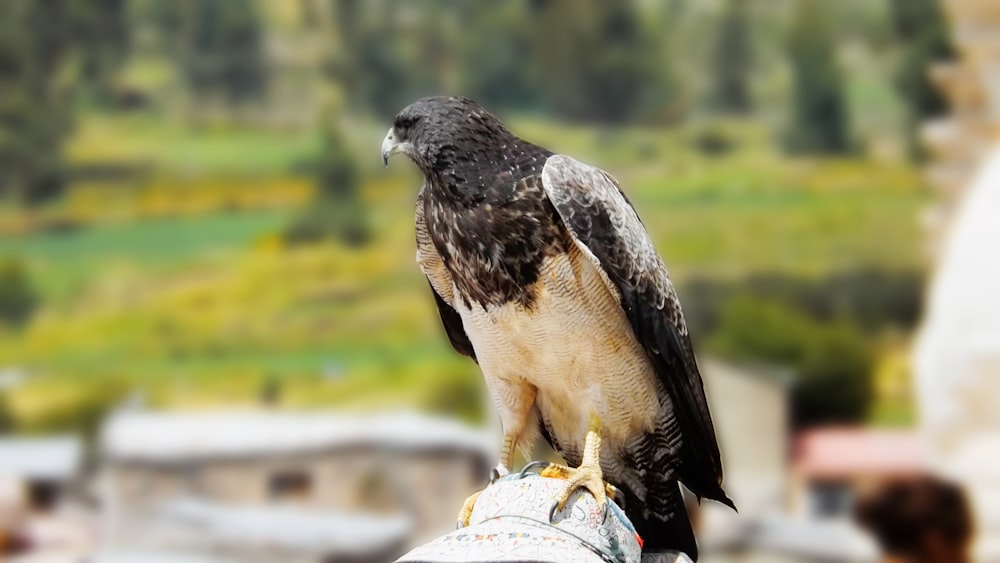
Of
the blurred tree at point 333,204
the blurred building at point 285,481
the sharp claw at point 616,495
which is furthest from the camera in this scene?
the blurred tree at point 333,204

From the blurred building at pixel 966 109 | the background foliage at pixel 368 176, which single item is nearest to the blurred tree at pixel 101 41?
the background foliage at pixel 368 176

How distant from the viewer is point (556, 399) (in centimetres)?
236

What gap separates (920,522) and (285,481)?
735cm

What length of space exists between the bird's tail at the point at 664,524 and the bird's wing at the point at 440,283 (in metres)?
0.37

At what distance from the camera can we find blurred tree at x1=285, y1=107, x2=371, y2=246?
452 inches

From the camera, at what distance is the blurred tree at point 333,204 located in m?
11.5

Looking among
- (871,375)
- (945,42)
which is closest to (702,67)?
(945,42)

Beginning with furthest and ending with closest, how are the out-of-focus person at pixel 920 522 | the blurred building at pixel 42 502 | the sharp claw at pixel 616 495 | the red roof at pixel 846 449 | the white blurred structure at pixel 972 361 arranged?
the red roof at pixel 846 449 → the blurred building at pixel 42 502 → the white blurred structure at pixel 972 361 → the out-of-focus person at pixel 920 522 → the sharp claw at pixel 616 495

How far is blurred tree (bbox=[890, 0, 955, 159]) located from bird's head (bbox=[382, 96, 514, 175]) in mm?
9503

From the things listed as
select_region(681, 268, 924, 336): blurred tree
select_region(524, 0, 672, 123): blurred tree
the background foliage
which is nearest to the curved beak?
the background foliage

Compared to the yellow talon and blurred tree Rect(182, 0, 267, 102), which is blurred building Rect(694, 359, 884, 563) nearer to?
blurred tree Rect(182, 0, 267, 102)

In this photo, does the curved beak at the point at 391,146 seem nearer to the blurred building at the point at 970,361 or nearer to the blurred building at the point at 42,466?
the blurred building at the point at 970,361

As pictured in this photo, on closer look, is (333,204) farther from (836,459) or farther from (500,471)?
(500,471)

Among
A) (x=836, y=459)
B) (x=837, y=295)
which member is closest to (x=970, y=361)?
(x=836, y=459)
